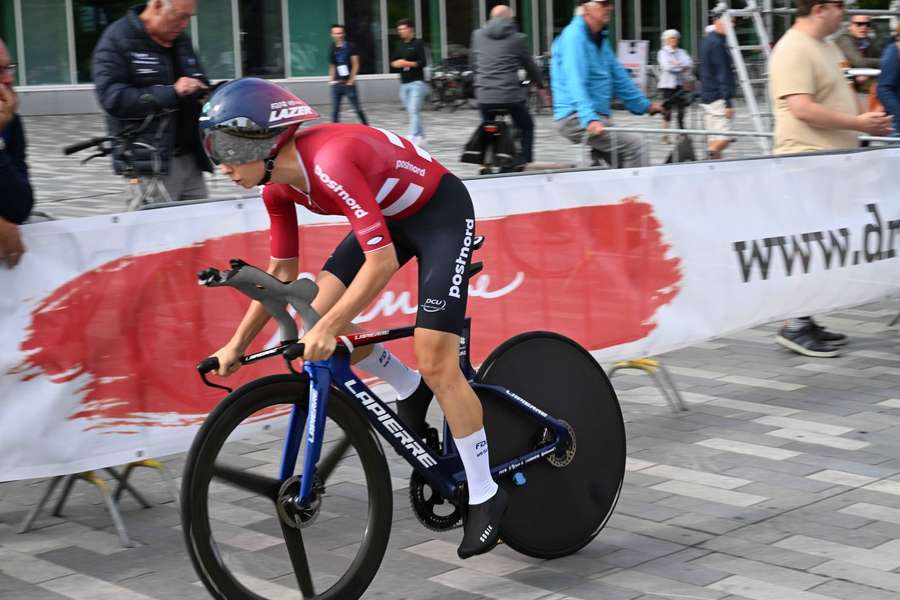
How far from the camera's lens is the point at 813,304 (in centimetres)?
800

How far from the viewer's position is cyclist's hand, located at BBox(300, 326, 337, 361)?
3.89 m

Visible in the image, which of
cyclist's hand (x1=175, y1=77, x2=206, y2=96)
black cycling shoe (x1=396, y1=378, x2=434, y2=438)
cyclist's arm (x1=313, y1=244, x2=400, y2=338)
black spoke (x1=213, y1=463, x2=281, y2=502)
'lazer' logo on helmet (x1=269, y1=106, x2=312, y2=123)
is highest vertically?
cyclist's hand (x1=175, y1=77, x2=206, y2=96)

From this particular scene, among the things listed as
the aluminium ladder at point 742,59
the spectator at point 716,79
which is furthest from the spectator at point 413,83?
the aluminium ladder at point 742,59

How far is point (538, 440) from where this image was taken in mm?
4766

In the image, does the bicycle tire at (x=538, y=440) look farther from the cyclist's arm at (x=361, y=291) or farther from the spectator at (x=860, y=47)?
the spectator at (x=860, y=47)

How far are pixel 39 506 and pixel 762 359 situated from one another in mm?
4591

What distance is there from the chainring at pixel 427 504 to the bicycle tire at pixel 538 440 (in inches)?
7.9

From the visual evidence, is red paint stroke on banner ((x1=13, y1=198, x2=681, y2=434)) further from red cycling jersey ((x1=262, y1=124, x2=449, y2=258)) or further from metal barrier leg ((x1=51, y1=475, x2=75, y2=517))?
red cycling jersey ((x1=262, y1=124, x2=449, y2=258))

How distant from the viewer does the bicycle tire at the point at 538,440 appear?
15.4 feet

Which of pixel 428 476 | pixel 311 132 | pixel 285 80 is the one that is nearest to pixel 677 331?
pixel 428 476

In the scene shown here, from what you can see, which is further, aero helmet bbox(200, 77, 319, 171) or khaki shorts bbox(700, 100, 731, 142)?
khaki shorts bbox(700, 100, 731, 142)

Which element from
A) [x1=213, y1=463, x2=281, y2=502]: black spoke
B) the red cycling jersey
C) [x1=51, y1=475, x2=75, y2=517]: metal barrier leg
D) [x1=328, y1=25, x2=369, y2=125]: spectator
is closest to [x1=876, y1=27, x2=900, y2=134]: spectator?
the red cycling jersey

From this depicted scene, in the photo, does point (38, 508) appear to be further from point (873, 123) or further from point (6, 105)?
point (873, 123)

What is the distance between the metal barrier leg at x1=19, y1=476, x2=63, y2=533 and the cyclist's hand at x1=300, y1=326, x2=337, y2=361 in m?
1.91
